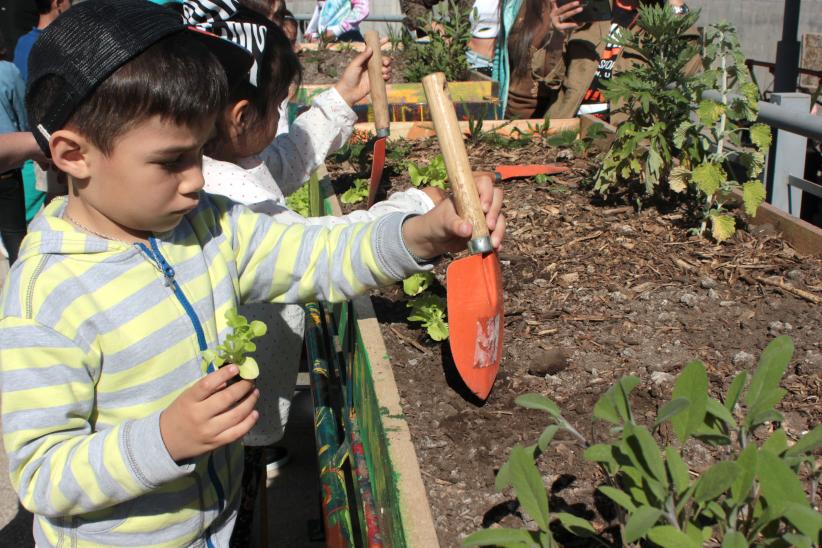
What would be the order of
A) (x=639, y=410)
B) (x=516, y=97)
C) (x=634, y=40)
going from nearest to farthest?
(x=639, y=410) < (x=634, y=40) < (x=516, y=97)

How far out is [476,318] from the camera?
2.01 metres

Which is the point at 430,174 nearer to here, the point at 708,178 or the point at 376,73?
the point at 376,73

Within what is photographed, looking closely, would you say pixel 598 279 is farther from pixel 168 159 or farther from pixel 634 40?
pixel 168 159

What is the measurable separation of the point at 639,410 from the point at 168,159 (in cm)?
129

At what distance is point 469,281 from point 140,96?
0.89 metres

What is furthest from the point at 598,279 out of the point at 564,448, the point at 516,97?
the point at 516,97

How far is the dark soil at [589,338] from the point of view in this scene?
6.17 feet

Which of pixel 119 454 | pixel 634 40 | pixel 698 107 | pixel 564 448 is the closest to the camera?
pixel 119 454

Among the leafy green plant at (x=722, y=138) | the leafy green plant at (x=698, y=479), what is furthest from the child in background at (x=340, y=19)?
the leafy green plant at (x=698, y=479)

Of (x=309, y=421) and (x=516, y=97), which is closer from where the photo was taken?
(x=309, y=421)

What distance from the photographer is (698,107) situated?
10.1 ft

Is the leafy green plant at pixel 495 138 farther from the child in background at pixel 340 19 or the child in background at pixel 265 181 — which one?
the child in background at pixel 340 19

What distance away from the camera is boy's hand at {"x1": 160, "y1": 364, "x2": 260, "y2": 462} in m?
1.27

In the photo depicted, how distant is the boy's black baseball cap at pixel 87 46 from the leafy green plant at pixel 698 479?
847mm
